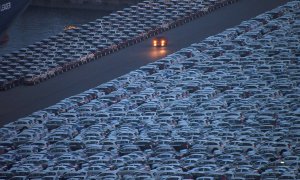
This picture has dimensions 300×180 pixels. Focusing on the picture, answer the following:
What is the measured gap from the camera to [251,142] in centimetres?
3816

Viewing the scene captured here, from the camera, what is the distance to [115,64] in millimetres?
51062

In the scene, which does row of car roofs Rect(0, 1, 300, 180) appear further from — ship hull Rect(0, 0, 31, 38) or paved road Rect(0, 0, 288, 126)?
ship hull Rect(0, 0, 31, 38)

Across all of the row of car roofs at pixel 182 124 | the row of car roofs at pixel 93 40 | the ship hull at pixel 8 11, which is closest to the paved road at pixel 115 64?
the row of car roofs at pixel 93 40

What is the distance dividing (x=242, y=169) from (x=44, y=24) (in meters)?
34.9

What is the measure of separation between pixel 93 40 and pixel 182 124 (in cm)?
1497

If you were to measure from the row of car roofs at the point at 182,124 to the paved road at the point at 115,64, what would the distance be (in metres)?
1.53

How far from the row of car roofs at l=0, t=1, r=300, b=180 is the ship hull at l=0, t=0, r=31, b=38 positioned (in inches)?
235

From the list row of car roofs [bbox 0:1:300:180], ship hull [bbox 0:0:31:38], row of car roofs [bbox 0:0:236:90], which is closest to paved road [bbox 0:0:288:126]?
row of car roofs [bbox 0:0:236:90]

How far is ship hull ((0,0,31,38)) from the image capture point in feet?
163

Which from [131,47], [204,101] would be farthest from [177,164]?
[131,47]

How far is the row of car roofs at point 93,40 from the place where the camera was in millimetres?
50344

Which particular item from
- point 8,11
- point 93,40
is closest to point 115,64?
point 93,40

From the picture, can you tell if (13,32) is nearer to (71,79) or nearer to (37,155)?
(71,79)

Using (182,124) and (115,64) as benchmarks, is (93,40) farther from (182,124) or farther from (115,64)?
(182,124)
